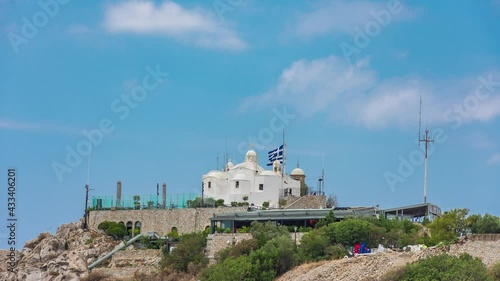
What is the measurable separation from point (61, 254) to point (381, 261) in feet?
110

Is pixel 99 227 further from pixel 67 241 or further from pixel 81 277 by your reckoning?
pixel 81 277

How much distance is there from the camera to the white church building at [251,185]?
8094 cm

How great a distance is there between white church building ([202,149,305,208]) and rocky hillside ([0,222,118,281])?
374 inches

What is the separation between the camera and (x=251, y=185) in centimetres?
8138

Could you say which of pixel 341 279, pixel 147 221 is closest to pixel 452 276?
pixel 341 279

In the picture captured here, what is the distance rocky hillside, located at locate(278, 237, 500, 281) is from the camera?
5344 cm

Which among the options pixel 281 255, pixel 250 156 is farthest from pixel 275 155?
pixel 281 255

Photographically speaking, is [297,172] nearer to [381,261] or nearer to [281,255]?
[281,255]

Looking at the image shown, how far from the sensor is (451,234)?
6125 centimetres

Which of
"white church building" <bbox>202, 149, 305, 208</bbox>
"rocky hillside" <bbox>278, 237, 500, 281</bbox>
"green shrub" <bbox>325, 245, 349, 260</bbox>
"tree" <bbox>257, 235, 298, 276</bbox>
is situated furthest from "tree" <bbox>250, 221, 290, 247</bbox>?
"white church building" <bbox>202, 149, 305, 208</bbox>

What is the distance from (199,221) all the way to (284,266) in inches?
725

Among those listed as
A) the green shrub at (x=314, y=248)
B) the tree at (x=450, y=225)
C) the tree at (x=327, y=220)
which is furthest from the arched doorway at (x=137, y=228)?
the tree at (x=450, y=225)

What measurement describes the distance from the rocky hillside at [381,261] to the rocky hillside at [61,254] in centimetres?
2571

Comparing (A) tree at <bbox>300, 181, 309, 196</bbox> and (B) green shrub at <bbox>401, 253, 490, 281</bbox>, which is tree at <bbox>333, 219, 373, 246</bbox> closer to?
(B) green shrub at <bbox>401, 253, 490, 281</bbox>
